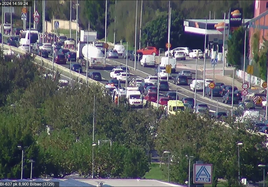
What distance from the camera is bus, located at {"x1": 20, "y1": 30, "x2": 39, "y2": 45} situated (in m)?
76.4

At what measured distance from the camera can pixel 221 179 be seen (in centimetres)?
3641

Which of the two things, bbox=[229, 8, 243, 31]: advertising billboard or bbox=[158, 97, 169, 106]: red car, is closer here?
bbox=[158, 97, 169, 106]: red car

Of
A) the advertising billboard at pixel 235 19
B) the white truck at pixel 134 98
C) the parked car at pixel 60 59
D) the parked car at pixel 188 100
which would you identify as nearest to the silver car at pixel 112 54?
the parked car at pixel 60 59

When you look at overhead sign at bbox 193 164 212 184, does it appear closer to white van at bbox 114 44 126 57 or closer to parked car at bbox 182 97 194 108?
parked car at bbox 182 97 194 108

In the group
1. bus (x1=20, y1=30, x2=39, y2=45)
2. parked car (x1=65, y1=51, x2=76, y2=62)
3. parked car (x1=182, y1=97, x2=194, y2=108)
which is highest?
bus (x1=20, y1=30, x2=39, y2=45)

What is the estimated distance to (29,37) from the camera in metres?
74.8

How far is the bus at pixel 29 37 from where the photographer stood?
251ft

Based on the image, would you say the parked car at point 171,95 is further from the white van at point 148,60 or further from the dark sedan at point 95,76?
the white van at point 148,60

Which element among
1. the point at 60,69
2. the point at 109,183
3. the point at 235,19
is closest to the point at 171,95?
the point at 60,69

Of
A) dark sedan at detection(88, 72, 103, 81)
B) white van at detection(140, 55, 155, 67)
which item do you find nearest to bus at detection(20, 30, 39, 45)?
white van at detection(140, 55, 155, 67)

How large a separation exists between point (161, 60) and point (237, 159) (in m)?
34.1

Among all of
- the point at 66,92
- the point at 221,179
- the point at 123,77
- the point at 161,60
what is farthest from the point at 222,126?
the point at 161,60

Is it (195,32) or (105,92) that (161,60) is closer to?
(195,32)

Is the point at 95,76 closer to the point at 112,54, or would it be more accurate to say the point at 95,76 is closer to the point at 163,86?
the point at 163,86
